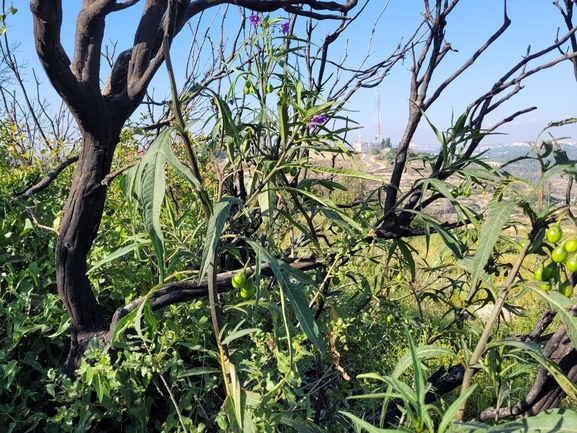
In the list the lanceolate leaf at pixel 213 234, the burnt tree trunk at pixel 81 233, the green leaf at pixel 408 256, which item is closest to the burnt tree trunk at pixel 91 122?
the burnt tree trunk at pixel 81 233

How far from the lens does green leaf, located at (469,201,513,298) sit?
22.7 inches

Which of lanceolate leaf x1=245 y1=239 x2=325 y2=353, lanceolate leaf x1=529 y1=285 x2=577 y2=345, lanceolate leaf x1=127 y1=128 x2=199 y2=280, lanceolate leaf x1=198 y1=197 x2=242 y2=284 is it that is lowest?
lanceolate leaf x1=529 y1=285 x2=577 y2=345

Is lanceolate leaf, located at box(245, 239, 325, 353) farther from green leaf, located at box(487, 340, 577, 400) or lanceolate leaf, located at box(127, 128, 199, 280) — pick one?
green leaf, located at box(487, 340, 577, 400)

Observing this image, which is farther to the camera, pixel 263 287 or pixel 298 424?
pixel 263 287

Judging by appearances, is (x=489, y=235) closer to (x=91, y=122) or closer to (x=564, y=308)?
(x=564, y=308)

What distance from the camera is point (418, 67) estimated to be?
1.31m

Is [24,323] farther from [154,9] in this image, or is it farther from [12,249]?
[154,9]

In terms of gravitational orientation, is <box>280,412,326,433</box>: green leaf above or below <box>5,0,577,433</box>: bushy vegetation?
below

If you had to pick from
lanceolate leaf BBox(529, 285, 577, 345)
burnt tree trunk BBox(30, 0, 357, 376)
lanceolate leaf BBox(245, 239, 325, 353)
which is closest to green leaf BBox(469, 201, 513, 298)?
lanceolate leaf BBox(529, 285, 577, 345)

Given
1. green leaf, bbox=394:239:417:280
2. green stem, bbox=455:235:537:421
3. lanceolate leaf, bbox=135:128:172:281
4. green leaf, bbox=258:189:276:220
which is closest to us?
lanceolate leaf, bbox=135:128:172:281

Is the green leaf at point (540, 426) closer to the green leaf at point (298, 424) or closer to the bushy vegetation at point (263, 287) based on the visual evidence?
the bushy vegetation at point (263, 287)

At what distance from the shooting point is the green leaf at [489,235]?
58cm

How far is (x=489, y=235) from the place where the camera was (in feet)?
1.92

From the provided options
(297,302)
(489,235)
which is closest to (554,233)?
(489,235)
